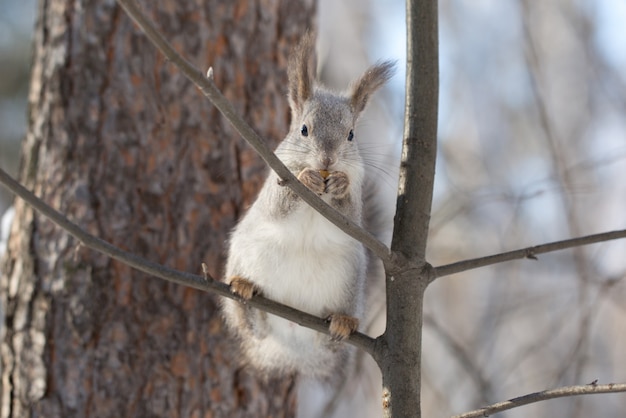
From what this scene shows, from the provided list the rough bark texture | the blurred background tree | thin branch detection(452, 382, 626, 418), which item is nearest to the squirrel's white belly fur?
the rough bark texture

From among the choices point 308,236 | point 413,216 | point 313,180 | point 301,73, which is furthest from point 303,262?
point 413,216

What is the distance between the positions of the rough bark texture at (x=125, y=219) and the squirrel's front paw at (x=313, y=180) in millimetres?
586

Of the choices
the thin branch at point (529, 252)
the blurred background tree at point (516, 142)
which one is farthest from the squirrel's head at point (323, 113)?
the blurred background tree at point (516, 142)

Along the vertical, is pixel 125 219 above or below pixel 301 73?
below

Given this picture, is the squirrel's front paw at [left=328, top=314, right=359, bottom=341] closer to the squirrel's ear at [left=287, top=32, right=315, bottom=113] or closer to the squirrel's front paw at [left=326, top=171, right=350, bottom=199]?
the squirrel's front paw at [left=326, top=171, right=350, bottom=199]

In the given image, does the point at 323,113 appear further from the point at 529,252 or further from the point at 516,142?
the point at 516,142

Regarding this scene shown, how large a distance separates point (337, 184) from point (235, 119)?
24.8 inches

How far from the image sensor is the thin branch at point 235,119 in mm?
921

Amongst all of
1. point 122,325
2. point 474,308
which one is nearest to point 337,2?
point 474,308

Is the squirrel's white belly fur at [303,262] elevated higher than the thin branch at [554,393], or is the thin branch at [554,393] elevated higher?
the squirrel's white belly fur at [303,262]

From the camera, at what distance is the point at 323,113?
181 cm

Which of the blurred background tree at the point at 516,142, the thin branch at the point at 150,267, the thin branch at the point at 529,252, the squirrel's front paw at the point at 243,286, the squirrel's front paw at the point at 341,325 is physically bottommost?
the thin branch at the point at 150,267

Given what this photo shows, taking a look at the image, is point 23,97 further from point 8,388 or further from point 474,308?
point 474,308

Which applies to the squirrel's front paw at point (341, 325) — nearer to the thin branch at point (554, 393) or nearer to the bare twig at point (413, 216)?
the bare twig at point (413, 216)
